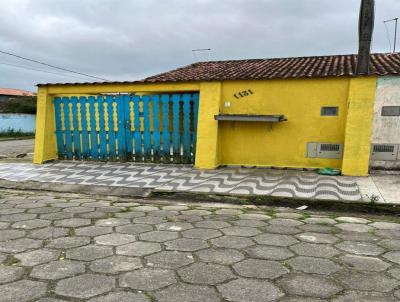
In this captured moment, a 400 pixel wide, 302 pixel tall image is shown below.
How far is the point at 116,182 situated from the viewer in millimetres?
6754

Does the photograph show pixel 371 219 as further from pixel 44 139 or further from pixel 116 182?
pixel 44 139

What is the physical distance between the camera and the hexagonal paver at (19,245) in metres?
3.40

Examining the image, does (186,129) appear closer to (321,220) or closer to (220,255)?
(321,220)

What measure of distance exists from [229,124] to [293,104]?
4.89ft

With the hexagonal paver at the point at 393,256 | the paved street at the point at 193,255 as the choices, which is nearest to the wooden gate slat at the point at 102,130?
the paved street at the point at 193,255

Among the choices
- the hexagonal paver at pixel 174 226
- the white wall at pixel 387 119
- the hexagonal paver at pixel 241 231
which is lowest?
the hexagonal paver at pixel 174 226

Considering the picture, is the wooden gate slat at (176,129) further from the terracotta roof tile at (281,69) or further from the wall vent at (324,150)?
the wall vent at (324,150)

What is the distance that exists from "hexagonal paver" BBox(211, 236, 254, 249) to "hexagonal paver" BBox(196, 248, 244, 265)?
14 centimetres

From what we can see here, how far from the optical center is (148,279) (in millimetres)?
2791

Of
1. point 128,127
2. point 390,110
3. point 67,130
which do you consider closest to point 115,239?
point 128,127

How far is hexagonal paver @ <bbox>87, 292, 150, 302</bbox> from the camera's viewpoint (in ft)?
8.09

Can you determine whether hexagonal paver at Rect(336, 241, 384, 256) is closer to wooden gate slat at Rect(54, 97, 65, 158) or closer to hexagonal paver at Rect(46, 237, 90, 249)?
hexagonal paver at Rect(46, 237, 90, 249)

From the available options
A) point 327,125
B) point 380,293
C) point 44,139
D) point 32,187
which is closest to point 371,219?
point 380,293

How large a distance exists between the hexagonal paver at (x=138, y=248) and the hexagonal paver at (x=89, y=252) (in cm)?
12
